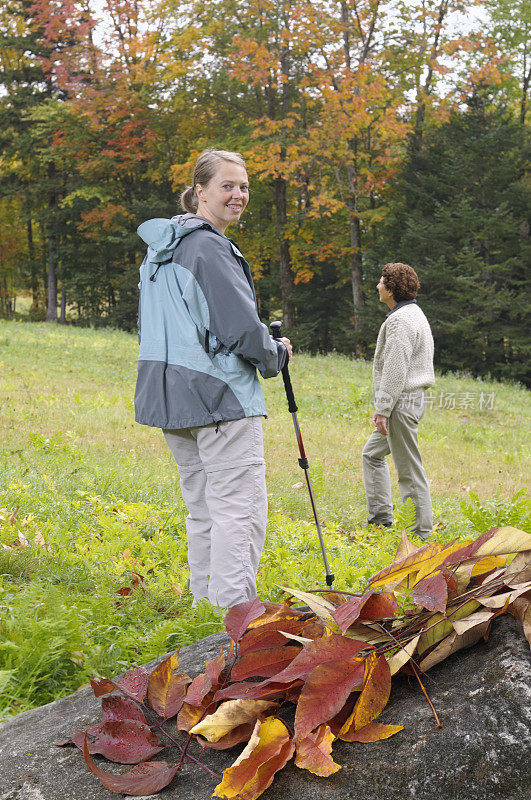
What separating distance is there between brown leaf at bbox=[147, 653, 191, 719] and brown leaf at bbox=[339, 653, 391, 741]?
0.42m

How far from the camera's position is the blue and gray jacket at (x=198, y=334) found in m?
3.16

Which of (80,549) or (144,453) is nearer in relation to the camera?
(80,549)

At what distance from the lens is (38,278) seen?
4056 cm

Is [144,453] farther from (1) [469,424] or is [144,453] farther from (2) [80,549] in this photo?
(1) [469,424]

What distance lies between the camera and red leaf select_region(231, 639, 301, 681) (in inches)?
56.3

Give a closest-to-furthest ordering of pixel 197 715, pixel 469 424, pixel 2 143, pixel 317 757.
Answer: pixel 317 757, pixel 197 715, pixel 469 424, pixel 2 143

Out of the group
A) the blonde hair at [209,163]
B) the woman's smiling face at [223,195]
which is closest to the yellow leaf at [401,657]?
the woman's smiling face at [223,195]

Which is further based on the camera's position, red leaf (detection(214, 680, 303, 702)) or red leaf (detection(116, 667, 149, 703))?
red leaf (detection(116, 667, 149, 703))

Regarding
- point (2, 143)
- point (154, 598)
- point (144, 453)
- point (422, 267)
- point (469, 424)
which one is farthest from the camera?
point (2, 143)

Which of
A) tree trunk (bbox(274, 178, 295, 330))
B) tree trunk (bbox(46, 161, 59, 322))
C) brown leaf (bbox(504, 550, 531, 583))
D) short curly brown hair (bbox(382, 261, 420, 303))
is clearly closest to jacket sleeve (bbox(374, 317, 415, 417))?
short curly brown hair (bbox(382, 261, 420, 303))

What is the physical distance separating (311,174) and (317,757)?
79.6ft

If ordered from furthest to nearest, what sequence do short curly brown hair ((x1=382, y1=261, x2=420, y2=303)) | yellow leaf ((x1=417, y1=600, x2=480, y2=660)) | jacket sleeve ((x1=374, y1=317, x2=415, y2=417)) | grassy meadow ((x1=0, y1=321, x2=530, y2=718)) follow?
short curly brown hair ((x1=382, y1=261, x2=420, y2=303))
jacket sleeve ((x1=374, y1=317, x2=415, y2=417))
grassy meadow ((x1=0, y1=321, x2=530, y2=718))
yellow leaf ((x1=417, y1=600, x2=480, y2=660))

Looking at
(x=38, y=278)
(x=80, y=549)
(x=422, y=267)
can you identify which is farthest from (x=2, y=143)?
(x=80, y=549)

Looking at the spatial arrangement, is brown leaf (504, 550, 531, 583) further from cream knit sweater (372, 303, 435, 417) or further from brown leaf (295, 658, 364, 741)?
cream knit sweater (372, 303, 435, 417)
